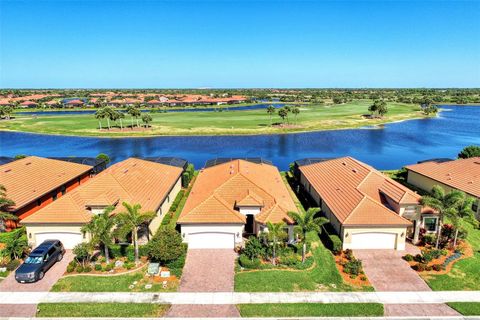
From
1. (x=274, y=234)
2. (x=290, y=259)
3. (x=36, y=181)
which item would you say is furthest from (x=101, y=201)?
(x=290, y=259)

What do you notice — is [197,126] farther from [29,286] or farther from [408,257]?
[408,257]

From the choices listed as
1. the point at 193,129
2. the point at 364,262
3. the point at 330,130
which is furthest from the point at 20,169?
the point at 330,130

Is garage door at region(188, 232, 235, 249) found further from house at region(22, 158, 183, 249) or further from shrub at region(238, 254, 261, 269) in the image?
house at region(22, 158, 183, 249)

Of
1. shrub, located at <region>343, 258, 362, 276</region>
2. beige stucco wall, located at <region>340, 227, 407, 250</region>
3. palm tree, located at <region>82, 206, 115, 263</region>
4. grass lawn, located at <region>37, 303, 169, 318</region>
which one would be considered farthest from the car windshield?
beige stucco wall, located at <region>340, 227, 407, 250</region>

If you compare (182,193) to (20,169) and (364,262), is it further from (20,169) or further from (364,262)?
(364,262)

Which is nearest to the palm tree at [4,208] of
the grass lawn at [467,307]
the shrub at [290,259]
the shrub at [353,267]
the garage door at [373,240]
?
the shrub at [290,259]

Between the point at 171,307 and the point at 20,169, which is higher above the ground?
the point at 20,169

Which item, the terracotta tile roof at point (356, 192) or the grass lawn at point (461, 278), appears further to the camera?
the terracotta tile roof at point (356, 192)

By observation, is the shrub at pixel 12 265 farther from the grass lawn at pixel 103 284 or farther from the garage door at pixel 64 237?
the grass lawn at pixel 103 284
